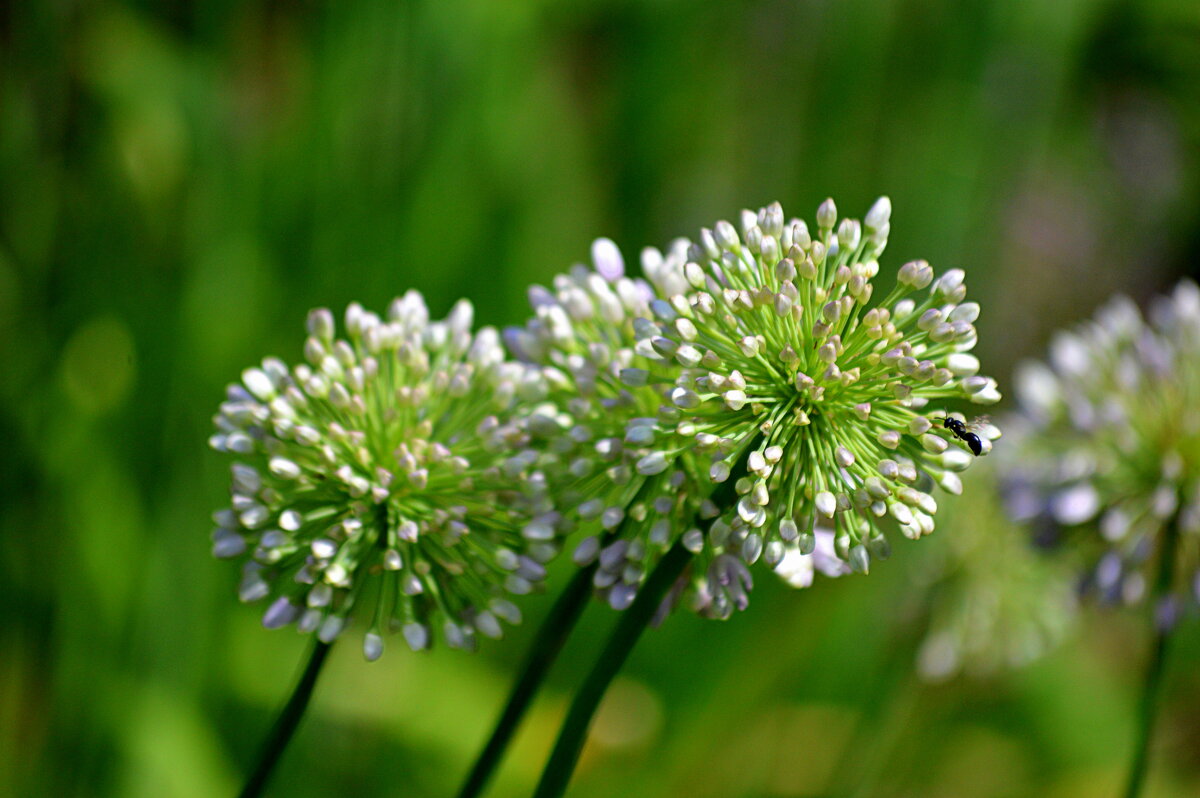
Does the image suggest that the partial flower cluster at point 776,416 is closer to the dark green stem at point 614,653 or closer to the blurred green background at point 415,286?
the dark green stem at point 614,653

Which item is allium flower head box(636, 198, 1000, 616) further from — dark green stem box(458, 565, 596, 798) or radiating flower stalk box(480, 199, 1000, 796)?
dark green stem box(458, 565, 596, 798)

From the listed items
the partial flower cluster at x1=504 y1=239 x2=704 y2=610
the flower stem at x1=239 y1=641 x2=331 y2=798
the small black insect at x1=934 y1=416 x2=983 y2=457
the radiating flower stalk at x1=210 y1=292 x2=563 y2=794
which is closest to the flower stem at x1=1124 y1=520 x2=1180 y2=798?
the small black insect at x1=934 y1=416 x2=983 y2=457

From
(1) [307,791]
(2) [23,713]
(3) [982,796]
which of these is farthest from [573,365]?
(3) [982,796]

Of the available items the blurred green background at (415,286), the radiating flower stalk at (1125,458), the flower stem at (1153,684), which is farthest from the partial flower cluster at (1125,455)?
the blurred green background at (415,286)

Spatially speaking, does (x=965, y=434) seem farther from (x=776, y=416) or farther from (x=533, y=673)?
(x=533, y=673)

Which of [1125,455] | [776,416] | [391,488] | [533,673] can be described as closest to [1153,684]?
[1125,455]

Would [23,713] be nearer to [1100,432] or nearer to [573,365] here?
[573,365]
